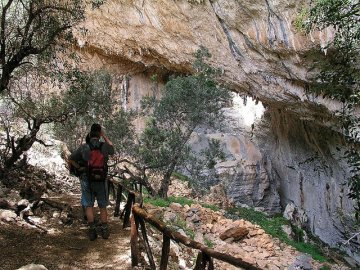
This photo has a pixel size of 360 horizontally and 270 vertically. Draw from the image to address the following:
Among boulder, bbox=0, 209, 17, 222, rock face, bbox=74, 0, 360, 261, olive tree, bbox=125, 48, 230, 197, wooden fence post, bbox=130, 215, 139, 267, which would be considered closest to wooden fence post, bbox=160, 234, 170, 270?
wooden fence post, bbox=130, 215, 139, 267

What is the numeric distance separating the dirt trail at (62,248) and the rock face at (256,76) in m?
5.29

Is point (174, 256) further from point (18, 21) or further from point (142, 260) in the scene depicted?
point (18, 21)

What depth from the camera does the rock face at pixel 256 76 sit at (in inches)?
481

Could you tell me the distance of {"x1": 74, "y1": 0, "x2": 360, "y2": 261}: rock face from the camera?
12219 millimetres

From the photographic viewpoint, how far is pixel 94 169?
487cm

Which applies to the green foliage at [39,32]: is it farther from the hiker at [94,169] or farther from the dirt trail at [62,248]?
the dirt trail at [62,248]

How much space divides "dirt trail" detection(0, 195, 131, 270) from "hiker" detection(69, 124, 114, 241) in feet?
0.89

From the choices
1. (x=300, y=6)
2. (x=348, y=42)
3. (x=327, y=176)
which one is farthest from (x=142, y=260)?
(x=327, y=176)

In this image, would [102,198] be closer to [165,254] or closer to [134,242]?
[134,242]

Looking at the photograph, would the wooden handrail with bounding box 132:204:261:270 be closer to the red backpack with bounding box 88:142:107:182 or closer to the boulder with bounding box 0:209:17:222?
the red backpack with bounding box 88:142:107:182

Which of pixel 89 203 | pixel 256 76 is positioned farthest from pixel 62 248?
pixel 256 76

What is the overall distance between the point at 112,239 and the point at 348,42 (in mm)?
4682

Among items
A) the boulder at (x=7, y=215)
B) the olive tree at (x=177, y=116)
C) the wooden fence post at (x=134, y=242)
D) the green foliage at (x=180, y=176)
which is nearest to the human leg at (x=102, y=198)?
the wooden fence post at (x=134, y=242)

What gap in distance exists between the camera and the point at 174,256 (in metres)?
5.36
